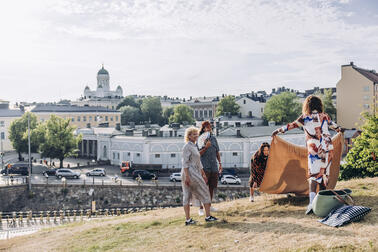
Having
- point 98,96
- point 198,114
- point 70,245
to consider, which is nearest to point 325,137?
point 70,245

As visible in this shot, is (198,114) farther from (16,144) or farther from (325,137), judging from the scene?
(325,137)

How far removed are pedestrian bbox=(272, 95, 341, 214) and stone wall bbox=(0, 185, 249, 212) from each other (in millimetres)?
28271

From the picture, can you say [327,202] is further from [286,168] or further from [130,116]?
[130,116]

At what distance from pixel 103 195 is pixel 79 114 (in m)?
44.8

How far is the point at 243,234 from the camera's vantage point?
7789 mm

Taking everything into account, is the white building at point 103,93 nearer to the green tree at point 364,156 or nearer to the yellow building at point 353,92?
the yellow building at point 353,92

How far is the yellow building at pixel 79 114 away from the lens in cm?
7438

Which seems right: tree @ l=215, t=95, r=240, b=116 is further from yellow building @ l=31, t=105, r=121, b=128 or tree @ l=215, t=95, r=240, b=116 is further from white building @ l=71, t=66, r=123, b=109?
white building @ l=71, t=66, r=123, b=109

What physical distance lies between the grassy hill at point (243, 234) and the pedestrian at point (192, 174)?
627 millimetres

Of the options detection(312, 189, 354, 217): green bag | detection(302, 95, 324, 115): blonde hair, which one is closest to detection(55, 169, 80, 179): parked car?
detection(302, 95, 324, 115): blonde hair

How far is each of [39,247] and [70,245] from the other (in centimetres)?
127

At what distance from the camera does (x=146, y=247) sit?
27.4 feet

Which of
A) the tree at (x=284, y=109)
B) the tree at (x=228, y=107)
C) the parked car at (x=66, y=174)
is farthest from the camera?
the tree at (x=228, y=107)

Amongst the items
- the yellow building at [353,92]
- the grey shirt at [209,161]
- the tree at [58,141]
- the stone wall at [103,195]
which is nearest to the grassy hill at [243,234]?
the grey shirt at [209,161]
